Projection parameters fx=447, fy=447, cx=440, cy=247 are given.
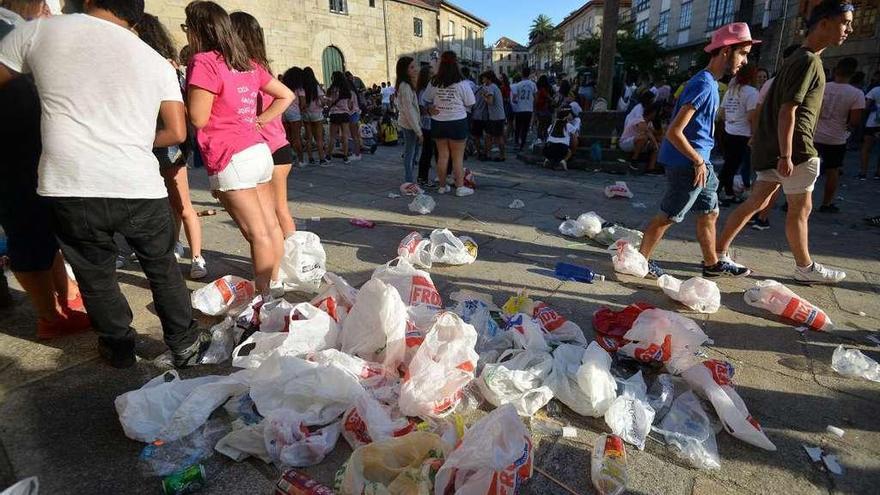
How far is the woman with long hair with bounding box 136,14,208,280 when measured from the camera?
9.00 ft

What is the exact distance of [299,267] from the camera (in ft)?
9.89

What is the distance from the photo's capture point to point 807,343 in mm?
2635

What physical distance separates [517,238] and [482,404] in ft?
8.49

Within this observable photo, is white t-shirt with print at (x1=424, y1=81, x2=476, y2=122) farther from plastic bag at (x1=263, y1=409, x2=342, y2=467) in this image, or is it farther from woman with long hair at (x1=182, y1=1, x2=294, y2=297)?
plastic bag at (x1=263, y1=409, x2=342, y2=467)

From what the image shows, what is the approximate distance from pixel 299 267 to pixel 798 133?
356 centimetres

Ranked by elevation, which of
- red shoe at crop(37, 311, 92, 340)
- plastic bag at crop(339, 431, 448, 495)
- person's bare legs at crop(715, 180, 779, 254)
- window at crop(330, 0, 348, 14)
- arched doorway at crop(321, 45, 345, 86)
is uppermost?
window at crop(330, 0, 348, 14)

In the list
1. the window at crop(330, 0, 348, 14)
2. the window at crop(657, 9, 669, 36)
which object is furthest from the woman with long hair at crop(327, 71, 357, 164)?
the window at crop(657, 9, 669, 36)

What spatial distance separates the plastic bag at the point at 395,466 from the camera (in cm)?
143

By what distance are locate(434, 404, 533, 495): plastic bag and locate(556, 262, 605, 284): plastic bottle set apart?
2128 mm

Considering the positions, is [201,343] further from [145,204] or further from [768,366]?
[768,366]

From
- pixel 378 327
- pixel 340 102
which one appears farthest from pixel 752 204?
pixel 340 102

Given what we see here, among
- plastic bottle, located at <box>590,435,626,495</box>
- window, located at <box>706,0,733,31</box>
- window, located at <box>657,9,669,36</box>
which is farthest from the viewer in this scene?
window, located at <box>657,9,669,36</box>

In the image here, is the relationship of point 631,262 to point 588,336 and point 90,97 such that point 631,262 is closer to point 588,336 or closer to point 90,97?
point 588,336

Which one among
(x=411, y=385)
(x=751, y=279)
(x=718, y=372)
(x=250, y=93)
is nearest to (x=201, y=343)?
(x=411, y=385)
